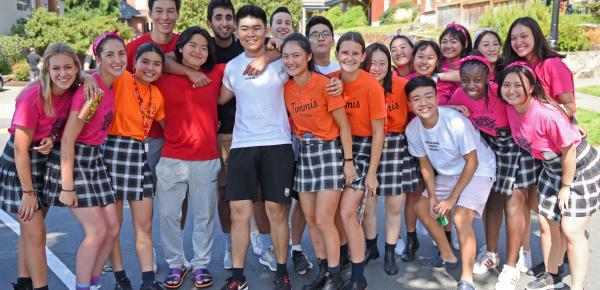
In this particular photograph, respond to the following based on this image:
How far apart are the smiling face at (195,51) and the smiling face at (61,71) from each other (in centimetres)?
83

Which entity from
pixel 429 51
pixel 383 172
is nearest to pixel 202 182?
pixel 383 172

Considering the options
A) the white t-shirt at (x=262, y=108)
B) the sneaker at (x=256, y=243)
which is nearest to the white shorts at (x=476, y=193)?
the white t-shirt at (x=262, y=108)

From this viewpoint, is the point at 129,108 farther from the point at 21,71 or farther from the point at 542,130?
the point at 21,71

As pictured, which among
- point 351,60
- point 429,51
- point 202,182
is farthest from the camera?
point 429,51

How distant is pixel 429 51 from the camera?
14.9 feet

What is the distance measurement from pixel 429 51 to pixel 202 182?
2.17 metres

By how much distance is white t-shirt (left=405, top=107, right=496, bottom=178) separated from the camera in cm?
402

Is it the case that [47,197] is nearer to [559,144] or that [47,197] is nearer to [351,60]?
[351,60]

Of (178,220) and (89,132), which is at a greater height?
(89,132)

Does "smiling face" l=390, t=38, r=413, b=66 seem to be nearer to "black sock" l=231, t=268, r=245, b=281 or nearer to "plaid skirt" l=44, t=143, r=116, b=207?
"black sock" l=231, t=268, r=245, b=281

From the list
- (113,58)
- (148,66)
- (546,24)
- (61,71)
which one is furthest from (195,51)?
(546,24)

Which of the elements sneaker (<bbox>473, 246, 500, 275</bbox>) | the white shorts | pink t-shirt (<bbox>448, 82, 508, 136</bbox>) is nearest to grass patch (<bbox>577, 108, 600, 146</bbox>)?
sneaker (<bbox>473, 246, 500, 275</bbox>)

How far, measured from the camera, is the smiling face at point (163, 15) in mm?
4340

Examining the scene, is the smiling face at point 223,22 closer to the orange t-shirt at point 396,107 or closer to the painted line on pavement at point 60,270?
the orange t-shirt at point 396,107
